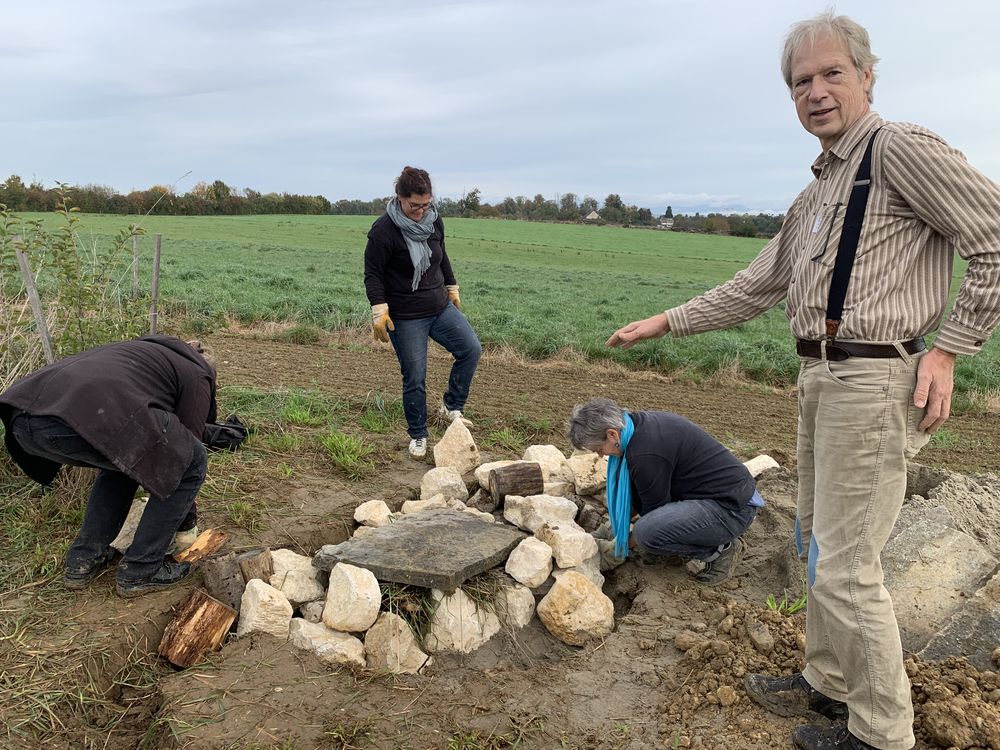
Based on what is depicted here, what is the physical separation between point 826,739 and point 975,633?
3.31ft

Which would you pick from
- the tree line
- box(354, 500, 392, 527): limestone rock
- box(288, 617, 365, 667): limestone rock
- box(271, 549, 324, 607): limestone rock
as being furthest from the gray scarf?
the tree line

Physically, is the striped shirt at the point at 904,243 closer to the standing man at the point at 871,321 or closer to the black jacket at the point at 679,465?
the standing man at the point at 871,321

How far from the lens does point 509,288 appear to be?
1842 cm

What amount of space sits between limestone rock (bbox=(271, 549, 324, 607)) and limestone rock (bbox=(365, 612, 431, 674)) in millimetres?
431

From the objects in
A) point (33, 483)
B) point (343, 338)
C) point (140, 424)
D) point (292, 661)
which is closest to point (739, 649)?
point (292, 661)

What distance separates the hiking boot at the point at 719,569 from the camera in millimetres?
3986

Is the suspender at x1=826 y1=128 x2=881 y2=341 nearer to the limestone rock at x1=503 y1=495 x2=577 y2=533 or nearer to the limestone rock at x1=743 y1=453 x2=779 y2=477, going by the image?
the limestone rock at x1=503 y1=495 x2=577 y2=533

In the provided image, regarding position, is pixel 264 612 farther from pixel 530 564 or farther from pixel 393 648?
pixel 530 564

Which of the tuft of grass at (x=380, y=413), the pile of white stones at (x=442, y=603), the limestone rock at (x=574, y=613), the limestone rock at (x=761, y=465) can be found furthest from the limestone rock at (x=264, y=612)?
the limestone rock at (x=761, y=465)

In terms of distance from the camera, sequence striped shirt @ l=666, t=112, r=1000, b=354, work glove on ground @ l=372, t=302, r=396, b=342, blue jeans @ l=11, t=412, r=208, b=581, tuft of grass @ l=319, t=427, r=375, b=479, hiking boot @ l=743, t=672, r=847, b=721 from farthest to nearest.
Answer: work glove on ground @ l=372, t=302, r=396, b=342, tuft of grass @ l=319, t=427, r=375, b=479, blue jeans @ l=11, t=412, r=208, b=581, hiking boot @ l=743, t=672, r=847, b=721, striped shirt @ l=666, t=112, r=1000, b=354

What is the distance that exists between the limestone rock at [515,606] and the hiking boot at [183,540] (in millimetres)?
1702

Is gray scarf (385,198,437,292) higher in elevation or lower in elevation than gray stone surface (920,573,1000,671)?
higher

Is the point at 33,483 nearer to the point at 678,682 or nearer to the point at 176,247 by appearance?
the point at 678,682

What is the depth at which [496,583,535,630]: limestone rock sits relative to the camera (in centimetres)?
369
